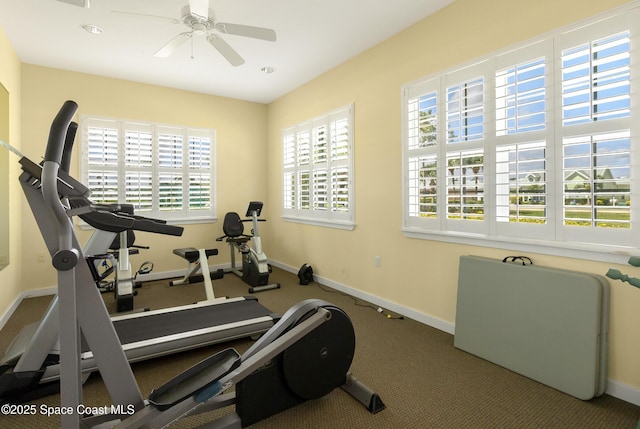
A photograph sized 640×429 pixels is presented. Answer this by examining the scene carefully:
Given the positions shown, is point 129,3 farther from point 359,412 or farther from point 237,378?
point 359,412

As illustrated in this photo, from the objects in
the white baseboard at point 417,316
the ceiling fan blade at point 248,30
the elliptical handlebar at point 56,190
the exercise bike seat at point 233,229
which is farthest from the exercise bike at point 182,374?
the exercise bike seat at point 233,229

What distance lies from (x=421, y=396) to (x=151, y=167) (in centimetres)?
460

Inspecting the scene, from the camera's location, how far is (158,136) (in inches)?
195

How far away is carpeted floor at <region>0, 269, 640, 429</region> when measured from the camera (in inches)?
70.8

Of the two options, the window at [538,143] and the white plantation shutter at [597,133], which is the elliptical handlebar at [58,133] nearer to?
the window at [538,143]

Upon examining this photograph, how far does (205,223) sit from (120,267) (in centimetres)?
178

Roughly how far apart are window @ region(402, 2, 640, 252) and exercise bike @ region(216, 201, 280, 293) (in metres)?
2.17

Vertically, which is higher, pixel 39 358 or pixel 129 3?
pixel 129 3

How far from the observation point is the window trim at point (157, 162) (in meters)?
4.44

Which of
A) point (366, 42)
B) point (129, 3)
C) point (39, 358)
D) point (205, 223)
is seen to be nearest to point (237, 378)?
point (39, 358)

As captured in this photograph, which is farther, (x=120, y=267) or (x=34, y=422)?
(x=120, y=267)

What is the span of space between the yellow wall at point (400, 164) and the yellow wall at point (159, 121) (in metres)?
1.28

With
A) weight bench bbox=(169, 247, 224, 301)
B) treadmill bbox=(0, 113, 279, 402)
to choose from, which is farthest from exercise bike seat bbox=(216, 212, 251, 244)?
treadmill bbox=(0, 113, 279, 402)

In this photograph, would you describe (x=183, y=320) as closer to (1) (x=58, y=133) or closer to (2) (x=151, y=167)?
(1) (x=58, y=133)
